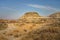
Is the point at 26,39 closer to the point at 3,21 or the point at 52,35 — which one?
the point at 52,35

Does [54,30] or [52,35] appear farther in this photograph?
[54,30]

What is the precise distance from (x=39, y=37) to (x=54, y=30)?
345 cm

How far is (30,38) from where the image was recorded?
18703 millimetres

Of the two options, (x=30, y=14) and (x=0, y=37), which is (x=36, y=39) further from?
(x=30, y=14)

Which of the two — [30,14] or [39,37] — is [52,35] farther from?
[30,14]

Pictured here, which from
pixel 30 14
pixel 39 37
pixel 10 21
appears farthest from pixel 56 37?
pixel 30 14

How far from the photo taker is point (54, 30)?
20453 mm

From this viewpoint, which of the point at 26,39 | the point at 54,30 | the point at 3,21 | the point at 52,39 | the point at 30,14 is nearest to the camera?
the point at 52,39

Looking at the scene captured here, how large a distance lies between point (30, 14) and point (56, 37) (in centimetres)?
5052

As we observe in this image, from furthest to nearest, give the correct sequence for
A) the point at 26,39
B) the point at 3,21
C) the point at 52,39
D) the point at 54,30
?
1. the point at 3,21
2. the point at 54,30
3. the point at 26,39
4. the point at 52,39

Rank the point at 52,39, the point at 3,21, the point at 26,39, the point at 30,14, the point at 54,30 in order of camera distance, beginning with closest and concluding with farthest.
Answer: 1. the point at 52,39
2. the point at 26,39
3. the point at 54,30
4. the point at 3,21
5. the point at 30,14

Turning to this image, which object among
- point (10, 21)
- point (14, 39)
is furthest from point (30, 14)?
point (14, 39)

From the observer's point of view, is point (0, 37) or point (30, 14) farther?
point (30, 14)

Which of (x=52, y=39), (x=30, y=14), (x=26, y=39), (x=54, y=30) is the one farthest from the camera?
(x=30, y=14)
